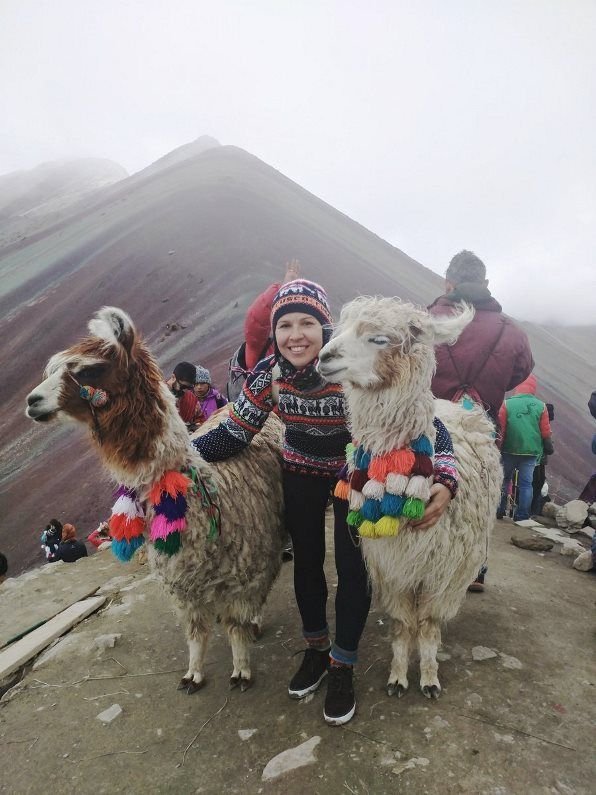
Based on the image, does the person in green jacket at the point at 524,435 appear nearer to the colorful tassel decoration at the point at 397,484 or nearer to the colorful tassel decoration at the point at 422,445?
the colorful tassel decoration at the point at 422,445

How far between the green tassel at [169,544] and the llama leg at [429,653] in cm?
111

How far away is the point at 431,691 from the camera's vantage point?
6.06 ft

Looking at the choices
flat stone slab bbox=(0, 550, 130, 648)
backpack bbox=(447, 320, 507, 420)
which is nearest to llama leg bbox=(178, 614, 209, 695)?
flat stone slab bbox=(0, 550, 130, 648)

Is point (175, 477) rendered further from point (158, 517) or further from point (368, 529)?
point (368, 529)

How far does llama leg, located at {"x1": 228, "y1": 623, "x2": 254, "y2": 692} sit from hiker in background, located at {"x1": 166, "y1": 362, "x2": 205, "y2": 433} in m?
2.08

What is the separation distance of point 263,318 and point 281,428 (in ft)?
2.83

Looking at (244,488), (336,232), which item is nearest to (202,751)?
(244,488)

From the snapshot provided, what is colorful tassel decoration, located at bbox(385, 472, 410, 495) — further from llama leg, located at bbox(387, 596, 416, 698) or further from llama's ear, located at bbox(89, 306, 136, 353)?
llama's ear, located at bbox(89, 306, 136, 353)

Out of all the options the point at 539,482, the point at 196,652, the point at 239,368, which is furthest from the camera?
the point at 539,482

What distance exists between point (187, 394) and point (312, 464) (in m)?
2.35

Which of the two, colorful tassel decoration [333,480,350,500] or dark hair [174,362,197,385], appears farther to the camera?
dark hair [174,362,197,385]

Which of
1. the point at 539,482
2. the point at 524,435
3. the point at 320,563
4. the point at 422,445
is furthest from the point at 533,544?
the point at 422,445

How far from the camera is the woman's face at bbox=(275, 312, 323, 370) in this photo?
179 centimetres

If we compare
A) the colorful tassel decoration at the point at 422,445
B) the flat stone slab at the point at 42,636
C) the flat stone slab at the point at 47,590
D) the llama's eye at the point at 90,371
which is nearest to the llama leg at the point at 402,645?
the colorful tassel decoration at the point at 422,445
